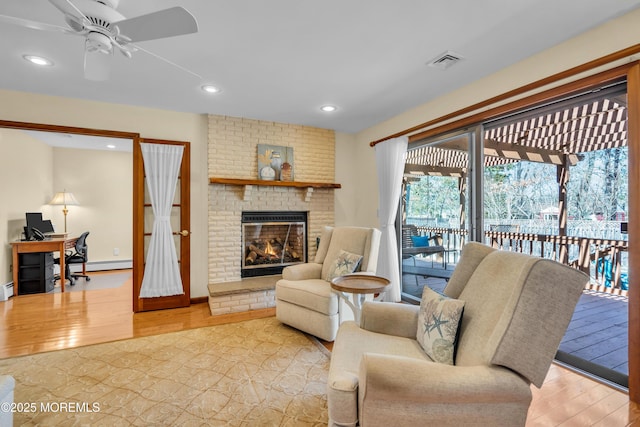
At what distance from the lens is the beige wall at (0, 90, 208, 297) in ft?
10.4

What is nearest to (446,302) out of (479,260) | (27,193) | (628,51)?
(479,260)

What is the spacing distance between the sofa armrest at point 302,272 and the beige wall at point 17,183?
4095 millimetres

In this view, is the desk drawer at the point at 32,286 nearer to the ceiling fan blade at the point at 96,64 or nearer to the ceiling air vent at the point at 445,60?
the ceiling fan blade at the point at 96,64

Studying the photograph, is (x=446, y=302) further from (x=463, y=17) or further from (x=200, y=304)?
(x=200, y=304)

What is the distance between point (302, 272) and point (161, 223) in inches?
73.2

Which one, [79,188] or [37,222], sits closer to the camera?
[37,222]

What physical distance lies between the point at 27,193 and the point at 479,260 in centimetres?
642

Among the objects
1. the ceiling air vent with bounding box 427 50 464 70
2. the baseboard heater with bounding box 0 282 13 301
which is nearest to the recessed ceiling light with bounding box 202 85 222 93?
Answer: the ceiling air vent with bounding box 427 50 464 70

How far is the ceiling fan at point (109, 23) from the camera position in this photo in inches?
60.4

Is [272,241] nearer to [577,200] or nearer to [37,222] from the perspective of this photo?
[577,200]

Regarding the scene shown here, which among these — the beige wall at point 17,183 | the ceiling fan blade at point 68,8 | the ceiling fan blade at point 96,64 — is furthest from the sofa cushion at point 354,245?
the beige wall at point 17,183

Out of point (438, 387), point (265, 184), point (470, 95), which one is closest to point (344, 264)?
point (265, 184)

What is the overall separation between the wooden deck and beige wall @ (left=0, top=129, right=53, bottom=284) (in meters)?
6.58

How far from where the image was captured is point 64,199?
5.29 metres
